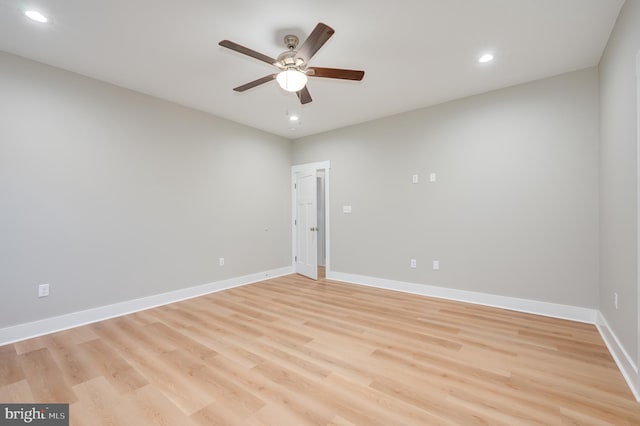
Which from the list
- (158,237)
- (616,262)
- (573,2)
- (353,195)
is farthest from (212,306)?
(573,2)

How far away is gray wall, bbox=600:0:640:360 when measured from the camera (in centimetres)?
196

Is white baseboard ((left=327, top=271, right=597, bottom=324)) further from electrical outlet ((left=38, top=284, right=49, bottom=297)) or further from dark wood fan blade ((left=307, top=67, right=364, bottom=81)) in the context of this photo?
electrical outlet ((left=38, top=284, right=49, bottom=297))

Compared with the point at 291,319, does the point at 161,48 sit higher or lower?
higher


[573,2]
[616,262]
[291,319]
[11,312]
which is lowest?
[291,319]

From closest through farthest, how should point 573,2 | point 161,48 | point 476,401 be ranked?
point 476,401, point 573,2, point 161,48

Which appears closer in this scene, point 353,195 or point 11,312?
point 11,312

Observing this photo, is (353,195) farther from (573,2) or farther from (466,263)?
(573,2)

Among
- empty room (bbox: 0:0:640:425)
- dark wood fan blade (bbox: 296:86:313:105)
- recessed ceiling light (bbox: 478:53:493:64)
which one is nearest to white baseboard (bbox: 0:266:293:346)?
empty room (bbox: 0:0:640:425)

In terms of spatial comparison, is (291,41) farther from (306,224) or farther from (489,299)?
(489,299)

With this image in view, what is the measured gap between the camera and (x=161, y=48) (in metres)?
2.64

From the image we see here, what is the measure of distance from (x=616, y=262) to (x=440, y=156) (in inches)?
88.1

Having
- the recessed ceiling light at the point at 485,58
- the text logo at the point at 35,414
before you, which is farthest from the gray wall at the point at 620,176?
the text logo at the point at 35,414

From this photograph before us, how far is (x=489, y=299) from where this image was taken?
3.62 metres

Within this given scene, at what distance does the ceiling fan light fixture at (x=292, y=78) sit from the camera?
230 centimetres
